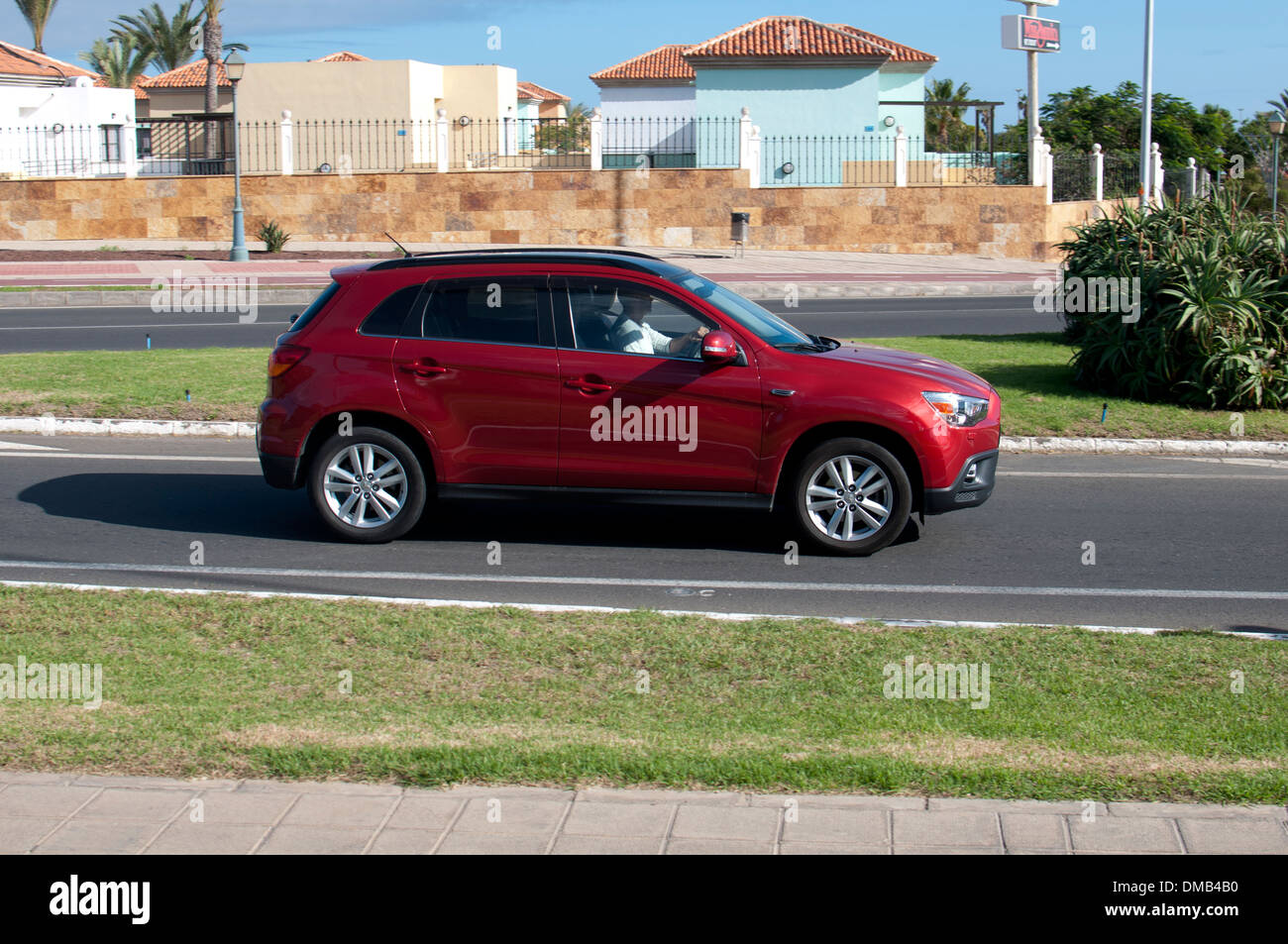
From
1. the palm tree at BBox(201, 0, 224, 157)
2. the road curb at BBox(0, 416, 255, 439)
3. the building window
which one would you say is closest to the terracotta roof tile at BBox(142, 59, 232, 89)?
the palm tree at BBox(201, 0, 224, 157)

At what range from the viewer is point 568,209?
33.0 m

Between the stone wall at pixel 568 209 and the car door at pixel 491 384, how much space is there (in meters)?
24.8

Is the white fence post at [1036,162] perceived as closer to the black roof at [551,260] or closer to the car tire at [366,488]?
the black roof at [551,260]

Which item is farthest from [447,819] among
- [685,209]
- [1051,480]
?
[685,209]

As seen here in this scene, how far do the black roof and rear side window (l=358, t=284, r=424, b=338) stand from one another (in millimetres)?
227

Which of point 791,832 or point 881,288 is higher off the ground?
point 881,288

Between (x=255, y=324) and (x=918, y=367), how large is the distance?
13205mm

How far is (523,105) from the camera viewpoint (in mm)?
66938

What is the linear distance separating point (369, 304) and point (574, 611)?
2829 millimetres

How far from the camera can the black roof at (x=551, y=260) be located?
27.1 ft

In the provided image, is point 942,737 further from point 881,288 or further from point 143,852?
point 881,288

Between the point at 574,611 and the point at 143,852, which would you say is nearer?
the point at 143,852

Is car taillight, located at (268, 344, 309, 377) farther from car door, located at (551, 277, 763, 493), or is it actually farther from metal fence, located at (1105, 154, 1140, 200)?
metal fence, located at (1105, 154, 1140, 200)

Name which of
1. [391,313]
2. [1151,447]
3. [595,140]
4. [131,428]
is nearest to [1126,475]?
[1151,447]
